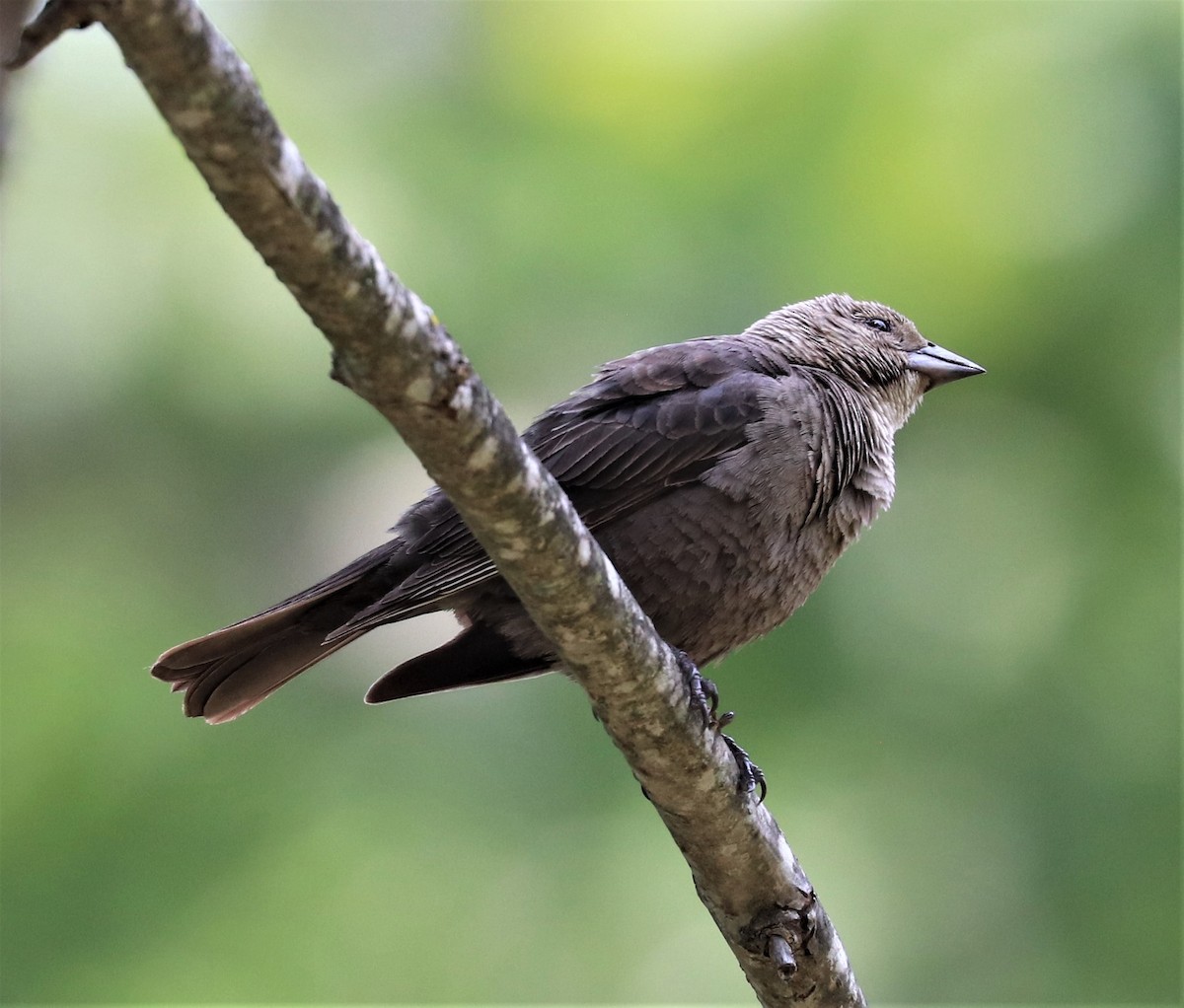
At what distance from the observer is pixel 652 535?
11.9 ft

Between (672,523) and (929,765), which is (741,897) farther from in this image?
(929,765)

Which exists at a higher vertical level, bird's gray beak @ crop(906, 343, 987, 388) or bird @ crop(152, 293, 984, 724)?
bird's gray beak @ crop(906, 343, 987, 388)

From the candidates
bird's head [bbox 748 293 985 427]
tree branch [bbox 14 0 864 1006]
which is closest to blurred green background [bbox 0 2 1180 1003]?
Result: bird's head [bbox 748 293 985 427]

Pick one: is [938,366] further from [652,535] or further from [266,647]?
[266,647]

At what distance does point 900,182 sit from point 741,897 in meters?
3.90

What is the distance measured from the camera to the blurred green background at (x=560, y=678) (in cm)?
559

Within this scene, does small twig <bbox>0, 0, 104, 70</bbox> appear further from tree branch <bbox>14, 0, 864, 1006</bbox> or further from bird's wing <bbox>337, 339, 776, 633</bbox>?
bird's wing <bbox>337, 339, 776, 633</bbox>

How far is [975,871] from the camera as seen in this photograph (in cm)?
579

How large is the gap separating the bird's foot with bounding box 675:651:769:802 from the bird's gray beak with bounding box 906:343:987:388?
176 cm

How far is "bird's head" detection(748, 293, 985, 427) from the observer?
430 centimetres

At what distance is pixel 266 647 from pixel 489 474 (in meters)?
1.65

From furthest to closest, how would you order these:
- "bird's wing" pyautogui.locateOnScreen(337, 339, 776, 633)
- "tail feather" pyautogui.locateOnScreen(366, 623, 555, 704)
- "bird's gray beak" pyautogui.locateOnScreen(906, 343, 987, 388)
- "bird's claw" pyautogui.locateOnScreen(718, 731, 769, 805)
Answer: "bird's gray beak" pyautogui.locateOnScreen(906, 343, 987, 388), "tail feather" pyautogui.locateOnScreen(366, 623, 555, 704), "bird's wing" pyautogui.locateOnScreen(337, 339, 776, 633), "bird's claw" pyautogui.locateOnScreen(718, 731, 769, 805)

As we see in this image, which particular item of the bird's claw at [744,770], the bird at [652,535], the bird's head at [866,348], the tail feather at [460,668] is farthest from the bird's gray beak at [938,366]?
the bird's claw at [744,770]

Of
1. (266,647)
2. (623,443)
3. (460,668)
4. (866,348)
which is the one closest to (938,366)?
(866,348)
